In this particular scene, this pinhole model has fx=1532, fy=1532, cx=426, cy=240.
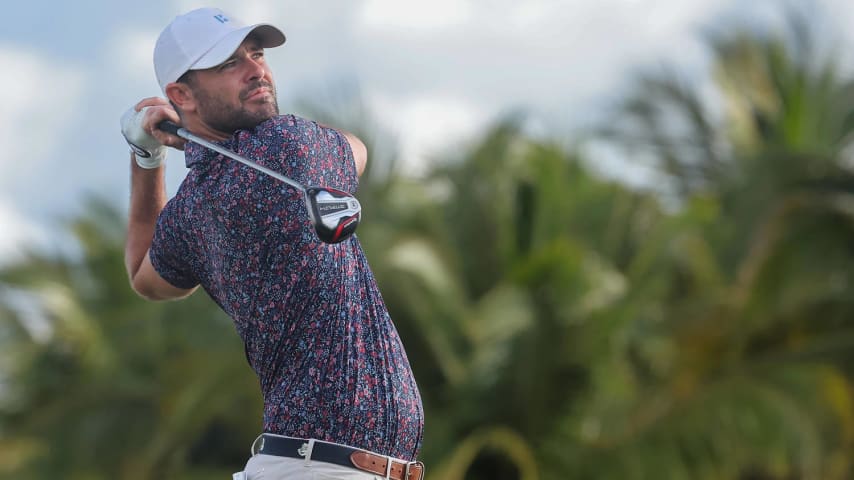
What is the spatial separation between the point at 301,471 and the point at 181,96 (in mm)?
1330

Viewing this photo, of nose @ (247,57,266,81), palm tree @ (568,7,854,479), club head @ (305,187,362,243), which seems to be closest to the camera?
club head @ (305,187,362,243)

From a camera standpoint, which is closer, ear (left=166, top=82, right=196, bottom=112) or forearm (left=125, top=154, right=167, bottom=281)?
ear (left=166, top=82, right=196, bottom=112)

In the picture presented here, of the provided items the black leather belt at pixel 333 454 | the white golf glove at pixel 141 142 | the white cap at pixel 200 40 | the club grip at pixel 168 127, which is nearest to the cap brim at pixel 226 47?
the white cap at pixel 200 40

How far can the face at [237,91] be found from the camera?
486 centimetres

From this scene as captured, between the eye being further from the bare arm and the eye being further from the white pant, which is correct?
the white pant

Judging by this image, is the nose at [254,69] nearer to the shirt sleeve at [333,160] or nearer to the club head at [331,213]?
the shirt sleeve at [333,160]

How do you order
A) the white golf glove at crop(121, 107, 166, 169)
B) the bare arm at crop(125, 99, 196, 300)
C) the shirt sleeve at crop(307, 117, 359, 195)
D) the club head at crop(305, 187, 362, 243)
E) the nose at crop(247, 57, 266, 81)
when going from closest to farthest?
the club head at crop(305, 187, 362, 243), the shirt sleeve at crop(307, 117, 359, 195), the nose at crop(247, 57, 266, 81), the white golf glove at crop(121, 107, 166, 169), the bare arm at crop(125, 99, 196, 300)

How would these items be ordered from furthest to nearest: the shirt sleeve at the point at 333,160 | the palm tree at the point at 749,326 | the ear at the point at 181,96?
the palm tree at the point at 749,326, the ear at the point at 181,96, the shirt sleeve at the point at 333,160

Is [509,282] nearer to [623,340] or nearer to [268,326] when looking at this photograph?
[623,340]

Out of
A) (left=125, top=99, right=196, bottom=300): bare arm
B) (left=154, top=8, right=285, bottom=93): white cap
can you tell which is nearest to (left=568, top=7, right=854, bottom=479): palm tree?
(left=125, top=99, right=196, bottom=300): bare arm

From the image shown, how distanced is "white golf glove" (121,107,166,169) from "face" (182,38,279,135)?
0.90 feet

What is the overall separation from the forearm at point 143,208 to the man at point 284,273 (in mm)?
400

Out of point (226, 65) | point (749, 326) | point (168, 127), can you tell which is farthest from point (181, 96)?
point (749, 326)

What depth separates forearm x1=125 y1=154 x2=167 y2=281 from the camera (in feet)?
17.6
